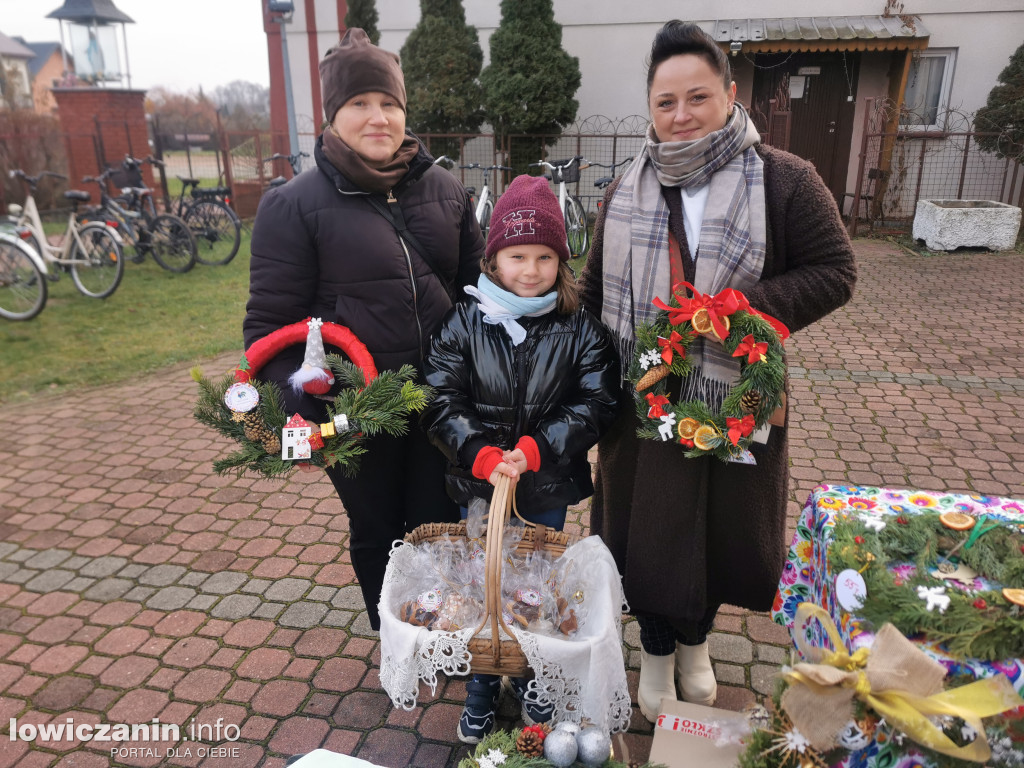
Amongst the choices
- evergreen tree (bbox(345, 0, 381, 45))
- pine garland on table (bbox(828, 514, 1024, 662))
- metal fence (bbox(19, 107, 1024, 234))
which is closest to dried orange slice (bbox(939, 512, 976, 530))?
pine garland on table (bbox(828, 514, 1024, 662))

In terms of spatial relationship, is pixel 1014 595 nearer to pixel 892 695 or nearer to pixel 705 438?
pixel 892 695

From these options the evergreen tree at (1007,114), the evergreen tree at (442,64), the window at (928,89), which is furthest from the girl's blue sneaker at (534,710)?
the window at (928,89)

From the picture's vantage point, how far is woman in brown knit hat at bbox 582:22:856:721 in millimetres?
2014

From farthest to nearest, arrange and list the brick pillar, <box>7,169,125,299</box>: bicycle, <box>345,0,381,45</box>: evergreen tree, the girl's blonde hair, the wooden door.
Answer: the brick pillar
<box>345,0,381,45</box>: evergreen tree
the wooden door
<box>7,169,125,299</box>: bicycle
the girl's blonde hair

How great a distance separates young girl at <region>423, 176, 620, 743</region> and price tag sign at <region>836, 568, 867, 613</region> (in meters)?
0.82

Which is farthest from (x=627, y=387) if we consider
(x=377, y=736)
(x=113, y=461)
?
(x=113, y=461)

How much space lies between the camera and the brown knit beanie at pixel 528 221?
7.09 ft

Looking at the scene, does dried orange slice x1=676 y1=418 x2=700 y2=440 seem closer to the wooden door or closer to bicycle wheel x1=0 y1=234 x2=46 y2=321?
bicycle wheel x1=0 y1=234 x2=46 y2=321

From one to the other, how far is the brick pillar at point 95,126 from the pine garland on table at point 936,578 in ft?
52.4

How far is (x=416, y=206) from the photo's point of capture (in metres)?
2.45

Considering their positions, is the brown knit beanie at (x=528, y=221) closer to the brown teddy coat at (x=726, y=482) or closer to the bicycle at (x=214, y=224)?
the brown teddy coat at (x=726, y=482)

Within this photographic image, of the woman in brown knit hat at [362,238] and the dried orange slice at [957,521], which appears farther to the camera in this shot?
the woman in brown knit hat at [362,238]

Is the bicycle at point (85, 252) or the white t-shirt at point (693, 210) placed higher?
the white t-shirt at point (693, 210)

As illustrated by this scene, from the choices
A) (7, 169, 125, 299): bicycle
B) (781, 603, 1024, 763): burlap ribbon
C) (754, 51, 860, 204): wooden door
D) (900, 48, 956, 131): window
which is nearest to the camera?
(781, 603, 1024, 763): burlap ribbon
